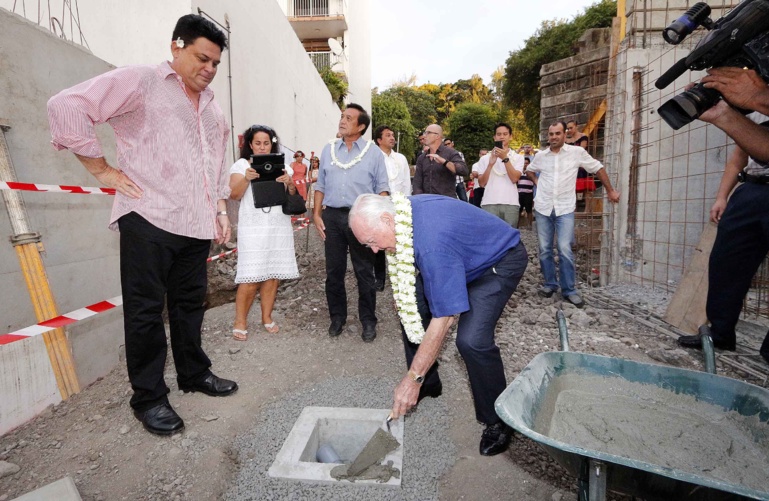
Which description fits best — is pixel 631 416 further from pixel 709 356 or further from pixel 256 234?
pixel 256 234

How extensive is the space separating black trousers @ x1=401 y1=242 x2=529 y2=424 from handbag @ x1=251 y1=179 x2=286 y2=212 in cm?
194

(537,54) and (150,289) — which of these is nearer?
(150,289)

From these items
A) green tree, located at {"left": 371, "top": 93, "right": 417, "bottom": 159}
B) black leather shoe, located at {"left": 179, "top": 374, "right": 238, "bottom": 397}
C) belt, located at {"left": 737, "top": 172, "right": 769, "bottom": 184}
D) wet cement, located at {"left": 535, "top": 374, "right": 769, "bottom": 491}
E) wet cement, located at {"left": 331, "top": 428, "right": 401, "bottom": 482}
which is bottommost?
wet cement, located at {"left": 331, "top": 428, "right": 401, "bottom": 482}

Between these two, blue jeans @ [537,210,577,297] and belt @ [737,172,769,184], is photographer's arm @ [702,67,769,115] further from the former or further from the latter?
blue jeans @ [537,210,577,297]

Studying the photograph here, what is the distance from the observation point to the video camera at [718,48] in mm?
→ 1801

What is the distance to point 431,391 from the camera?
2.88 meters

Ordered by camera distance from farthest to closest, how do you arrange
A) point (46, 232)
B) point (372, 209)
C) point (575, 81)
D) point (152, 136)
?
point (575, 81) → point (46, 232) → point (152, 136) → point (372, 209)

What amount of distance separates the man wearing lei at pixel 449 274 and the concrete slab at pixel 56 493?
134cm

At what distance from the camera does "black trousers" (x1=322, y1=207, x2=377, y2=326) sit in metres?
3.88

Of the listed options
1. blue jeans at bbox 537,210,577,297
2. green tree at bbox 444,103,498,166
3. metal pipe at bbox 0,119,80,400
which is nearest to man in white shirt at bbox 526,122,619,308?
blue jeans at bbox 537,210,577,297

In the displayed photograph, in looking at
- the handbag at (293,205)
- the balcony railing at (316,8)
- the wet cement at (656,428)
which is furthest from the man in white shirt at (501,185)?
the balcony railing at (316,8)

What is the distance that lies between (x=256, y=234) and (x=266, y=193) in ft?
1.15

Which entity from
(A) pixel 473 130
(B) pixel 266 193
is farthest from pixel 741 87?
(A) pixel 473 130

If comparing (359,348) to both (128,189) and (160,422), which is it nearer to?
(160,422)
